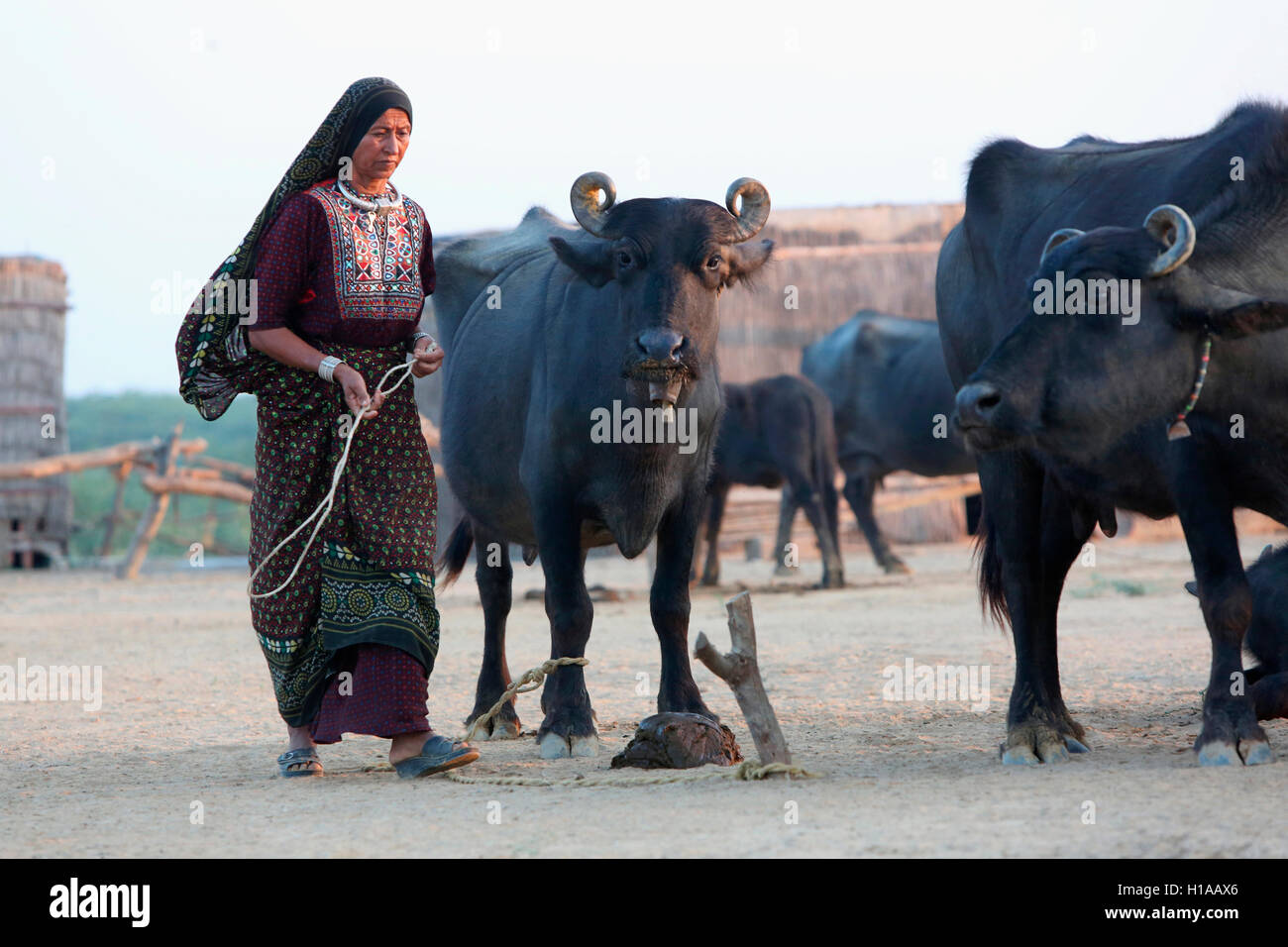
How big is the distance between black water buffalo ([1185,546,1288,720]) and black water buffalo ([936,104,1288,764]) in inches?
21.7

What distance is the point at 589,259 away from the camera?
5.96 metres

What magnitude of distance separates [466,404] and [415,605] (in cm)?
176

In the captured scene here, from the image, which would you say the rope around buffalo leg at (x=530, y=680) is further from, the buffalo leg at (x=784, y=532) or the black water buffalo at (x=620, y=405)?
the buffalo leg at (x=784, y=532)

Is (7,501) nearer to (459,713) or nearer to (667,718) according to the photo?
(459,713)

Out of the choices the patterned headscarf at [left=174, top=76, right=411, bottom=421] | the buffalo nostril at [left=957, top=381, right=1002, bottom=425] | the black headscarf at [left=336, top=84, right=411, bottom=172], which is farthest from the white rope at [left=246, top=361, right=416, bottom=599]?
the buffalo nostril at [left=957, top=381, right=1002, bottom=425]

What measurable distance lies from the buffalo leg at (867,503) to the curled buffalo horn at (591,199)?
1094cm

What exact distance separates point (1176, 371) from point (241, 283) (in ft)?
10.2

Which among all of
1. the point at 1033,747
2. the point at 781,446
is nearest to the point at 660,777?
the point at 1033,747

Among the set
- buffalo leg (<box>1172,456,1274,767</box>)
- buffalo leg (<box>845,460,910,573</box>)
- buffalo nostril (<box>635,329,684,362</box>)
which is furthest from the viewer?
buffalo leg (<box>845,460,910,573</box>)

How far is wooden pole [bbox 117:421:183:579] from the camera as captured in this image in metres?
17.7

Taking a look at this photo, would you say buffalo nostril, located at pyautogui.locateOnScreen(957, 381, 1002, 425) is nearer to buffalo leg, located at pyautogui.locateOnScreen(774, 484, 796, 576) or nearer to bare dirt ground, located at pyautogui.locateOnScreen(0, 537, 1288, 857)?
bare dirt ground, located at pyautogui.locateOnScreen(0, 537, 1288, 857)

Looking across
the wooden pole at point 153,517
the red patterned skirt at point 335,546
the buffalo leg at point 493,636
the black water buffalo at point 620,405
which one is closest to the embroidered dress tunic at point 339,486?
the red patterned skirt at point 335,546

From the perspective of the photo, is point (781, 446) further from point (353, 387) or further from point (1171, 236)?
point (1171, 236)

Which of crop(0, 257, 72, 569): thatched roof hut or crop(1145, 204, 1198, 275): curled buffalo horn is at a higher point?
crop(1145, 204, 1198, 275): curled buffalo horn
